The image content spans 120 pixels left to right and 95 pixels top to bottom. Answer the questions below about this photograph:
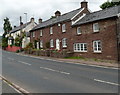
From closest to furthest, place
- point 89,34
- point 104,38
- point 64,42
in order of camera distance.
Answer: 1. point 104,38
2. point 89,34
3. point 64,42

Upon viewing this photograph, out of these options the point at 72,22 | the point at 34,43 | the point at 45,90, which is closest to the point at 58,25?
the point at 72,22

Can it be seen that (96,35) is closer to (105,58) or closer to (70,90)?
(105,58)

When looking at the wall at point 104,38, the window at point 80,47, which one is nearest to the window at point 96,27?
the wall at point 104,38

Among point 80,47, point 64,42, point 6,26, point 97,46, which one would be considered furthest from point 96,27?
point 6,26

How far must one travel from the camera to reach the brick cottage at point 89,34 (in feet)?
69.3

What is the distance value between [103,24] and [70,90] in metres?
16.3

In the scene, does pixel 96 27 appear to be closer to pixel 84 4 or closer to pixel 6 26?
pixel 84 4

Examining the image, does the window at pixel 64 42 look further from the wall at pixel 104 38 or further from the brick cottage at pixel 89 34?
the wall at pixel 104 38

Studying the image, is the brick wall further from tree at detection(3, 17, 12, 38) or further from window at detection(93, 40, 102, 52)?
tree at detection(3, 17, 12, 38)

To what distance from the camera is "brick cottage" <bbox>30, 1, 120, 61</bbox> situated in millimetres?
21109

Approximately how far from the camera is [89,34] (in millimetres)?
25281

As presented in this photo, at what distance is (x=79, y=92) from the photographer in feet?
25.3

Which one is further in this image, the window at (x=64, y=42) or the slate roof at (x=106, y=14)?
the window at (x=64, y=42)

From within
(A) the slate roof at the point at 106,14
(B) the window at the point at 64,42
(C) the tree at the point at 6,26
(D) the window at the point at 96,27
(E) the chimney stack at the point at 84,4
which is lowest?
(B) the window at the point at 64,42
